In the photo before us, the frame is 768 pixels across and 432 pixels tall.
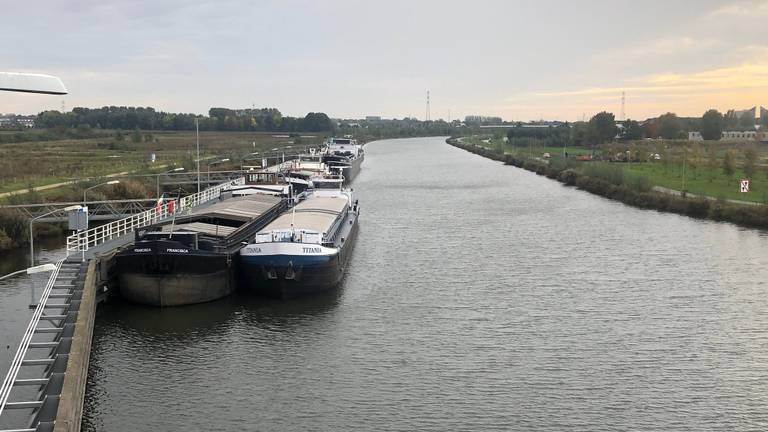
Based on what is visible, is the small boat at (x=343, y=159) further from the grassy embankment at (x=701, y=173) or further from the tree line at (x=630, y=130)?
the tree line at (x=630, y=130)

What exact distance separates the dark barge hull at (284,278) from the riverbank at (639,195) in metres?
28.9

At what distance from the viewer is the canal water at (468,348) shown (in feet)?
56.1

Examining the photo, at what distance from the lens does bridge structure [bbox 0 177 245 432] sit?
45.5 ft

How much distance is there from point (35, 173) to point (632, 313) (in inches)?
1892

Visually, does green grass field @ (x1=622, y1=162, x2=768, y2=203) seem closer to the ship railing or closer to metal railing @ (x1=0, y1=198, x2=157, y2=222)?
the ship railing

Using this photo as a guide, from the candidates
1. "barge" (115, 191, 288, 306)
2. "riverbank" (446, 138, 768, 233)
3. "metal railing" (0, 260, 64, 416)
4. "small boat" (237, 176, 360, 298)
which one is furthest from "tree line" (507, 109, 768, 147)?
"metal railing" (0, 260, 64, 416)

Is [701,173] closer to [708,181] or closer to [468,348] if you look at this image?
[708,181]

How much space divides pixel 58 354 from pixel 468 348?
10575mm

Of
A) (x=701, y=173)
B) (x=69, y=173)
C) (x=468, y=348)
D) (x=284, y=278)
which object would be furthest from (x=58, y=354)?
(x=701, y=173)

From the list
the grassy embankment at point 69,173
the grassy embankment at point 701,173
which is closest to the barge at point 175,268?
the grassy embankment at point 69,173

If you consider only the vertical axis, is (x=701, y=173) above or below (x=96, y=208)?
above

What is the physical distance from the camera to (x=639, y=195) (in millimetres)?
55344

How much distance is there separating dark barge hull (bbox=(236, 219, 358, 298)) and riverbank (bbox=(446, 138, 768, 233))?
94.9ft

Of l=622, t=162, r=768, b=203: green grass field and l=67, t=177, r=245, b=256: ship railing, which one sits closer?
l=67, t=177, r=245, b=256: ship railing
